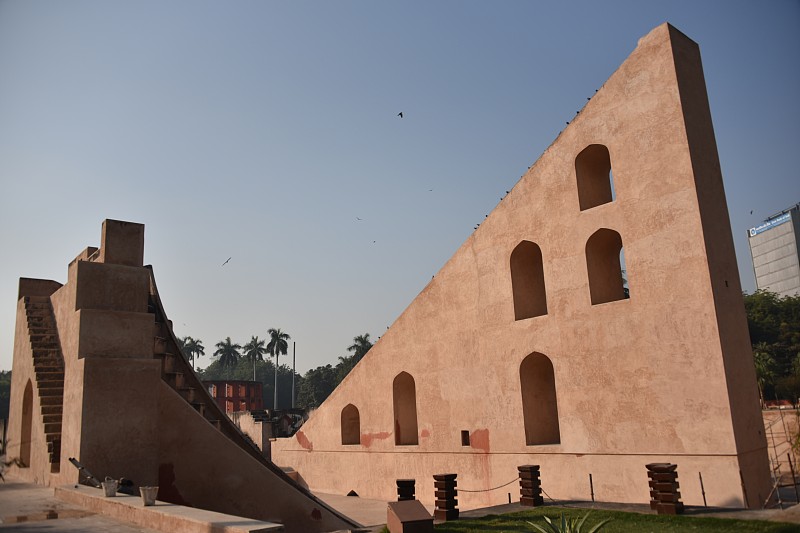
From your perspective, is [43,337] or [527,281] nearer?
[43,337]

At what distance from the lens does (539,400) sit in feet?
48.9

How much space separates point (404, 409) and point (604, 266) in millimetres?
7700

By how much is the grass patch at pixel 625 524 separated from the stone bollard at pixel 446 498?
317 millimetres

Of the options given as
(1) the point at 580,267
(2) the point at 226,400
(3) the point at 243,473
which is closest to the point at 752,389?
(1) the point at 580,267

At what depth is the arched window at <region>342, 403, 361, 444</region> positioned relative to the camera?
1981 cm

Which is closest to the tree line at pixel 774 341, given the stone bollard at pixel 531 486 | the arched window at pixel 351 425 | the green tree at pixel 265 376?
the arched window at pixel 351 425

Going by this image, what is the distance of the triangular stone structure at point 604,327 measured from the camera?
11453 millimetres

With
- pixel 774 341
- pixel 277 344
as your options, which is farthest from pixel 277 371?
pixel 774 341

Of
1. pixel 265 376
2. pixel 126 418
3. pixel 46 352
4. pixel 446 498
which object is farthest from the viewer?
pixel 265 376

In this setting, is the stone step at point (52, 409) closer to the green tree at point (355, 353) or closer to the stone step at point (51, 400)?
the stone step at point (51, 400)

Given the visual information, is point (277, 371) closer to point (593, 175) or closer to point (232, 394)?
point (232, 394)

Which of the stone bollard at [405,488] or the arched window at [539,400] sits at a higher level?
the arched window at [539,400]

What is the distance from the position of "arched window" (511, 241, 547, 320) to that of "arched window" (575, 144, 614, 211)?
5.67ft

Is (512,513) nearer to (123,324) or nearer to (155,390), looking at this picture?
(155,390)
